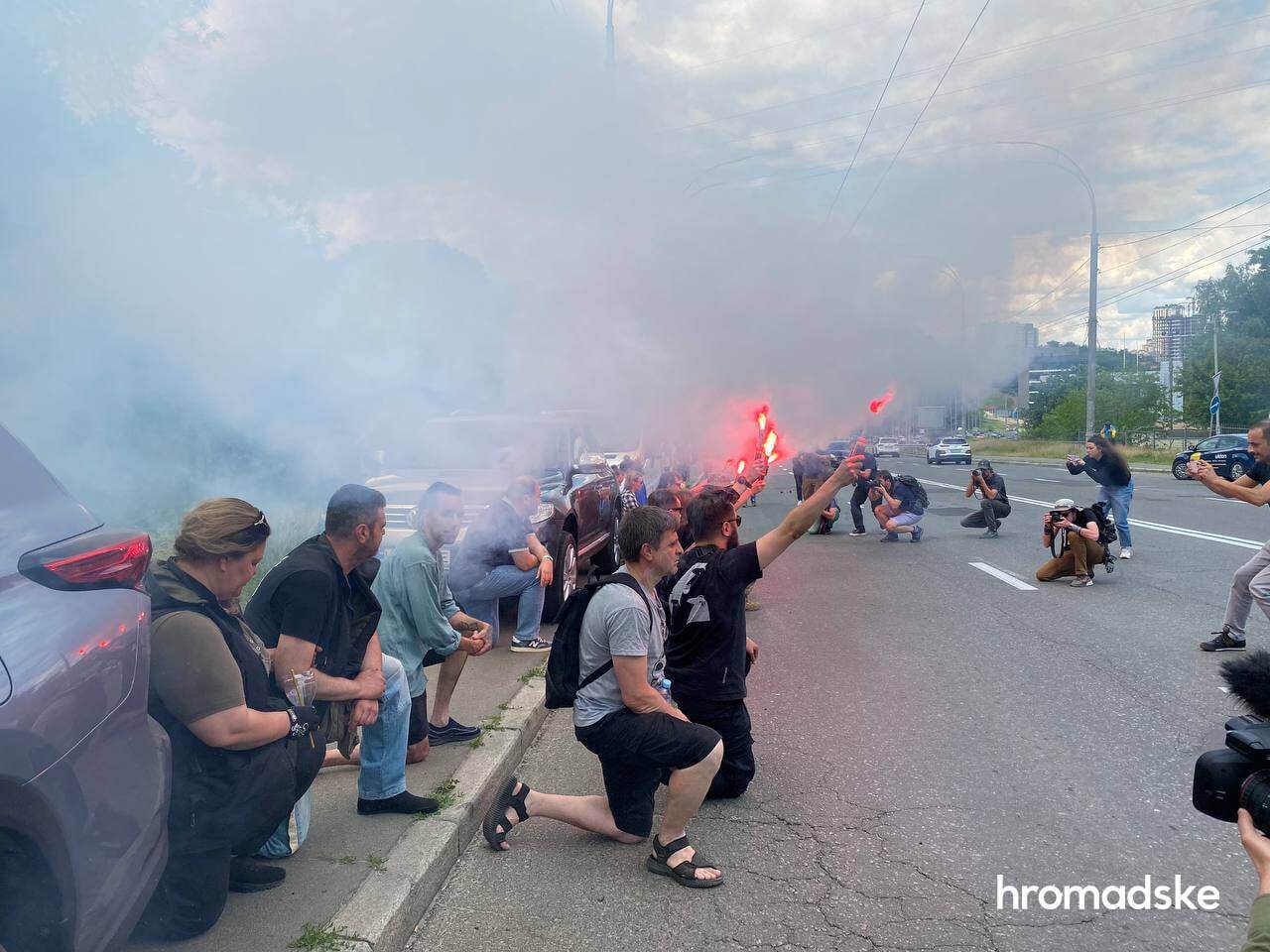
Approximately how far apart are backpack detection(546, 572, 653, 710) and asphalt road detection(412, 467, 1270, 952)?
706 millimetres

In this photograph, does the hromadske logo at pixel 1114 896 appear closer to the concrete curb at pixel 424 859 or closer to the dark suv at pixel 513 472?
the concrete curb at pixel 424 859

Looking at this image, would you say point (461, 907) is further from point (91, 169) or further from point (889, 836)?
point (91, 169)

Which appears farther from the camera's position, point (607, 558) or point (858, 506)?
point (858, 506)

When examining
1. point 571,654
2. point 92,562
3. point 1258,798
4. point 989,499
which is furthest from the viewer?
point 989,499

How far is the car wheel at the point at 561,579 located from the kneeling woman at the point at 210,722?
16.2 ft

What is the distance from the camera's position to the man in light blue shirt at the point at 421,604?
439 centimetres

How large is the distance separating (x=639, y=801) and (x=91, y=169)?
368 centimetres

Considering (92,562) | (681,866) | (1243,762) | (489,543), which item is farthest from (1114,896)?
(489,543)

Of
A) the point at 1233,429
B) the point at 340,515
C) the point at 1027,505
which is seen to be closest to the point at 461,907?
the point at 340,515

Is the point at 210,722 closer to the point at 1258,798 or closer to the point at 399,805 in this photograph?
the point at 399,805

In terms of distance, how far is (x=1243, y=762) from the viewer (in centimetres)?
181

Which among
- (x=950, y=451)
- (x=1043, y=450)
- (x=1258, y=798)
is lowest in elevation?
(x=1043, y=450)

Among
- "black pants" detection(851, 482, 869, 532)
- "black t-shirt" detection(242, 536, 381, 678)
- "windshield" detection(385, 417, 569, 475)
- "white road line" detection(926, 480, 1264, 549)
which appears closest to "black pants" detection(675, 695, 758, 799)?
"black t-shirt" detection(242, 536, 381, 678)

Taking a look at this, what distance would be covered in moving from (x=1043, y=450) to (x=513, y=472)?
181ft
